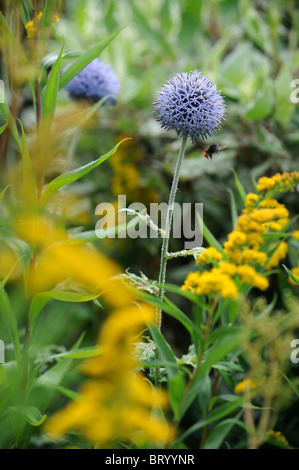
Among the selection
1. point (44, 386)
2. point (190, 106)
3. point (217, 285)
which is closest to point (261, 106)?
point (190, 106)

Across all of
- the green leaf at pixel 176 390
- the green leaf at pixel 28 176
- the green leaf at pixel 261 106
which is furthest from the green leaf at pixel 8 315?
the green leaf at pixel 261 106

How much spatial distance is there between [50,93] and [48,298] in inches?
14.3

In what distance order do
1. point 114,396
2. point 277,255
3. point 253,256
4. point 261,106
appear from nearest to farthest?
1. point 114,396
2. point 253,256
3. point 277,255
4. point 261,106

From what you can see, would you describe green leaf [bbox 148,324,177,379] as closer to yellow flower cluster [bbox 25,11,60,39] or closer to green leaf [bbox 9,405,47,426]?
green leaf [bbox 9,405,47,426]

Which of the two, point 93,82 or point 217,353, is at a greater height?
point 93,82

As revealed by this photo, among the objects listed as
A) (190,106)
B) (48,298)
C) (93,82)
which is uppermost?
(93,82)

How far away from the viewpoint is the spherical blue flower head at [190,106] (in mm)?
815

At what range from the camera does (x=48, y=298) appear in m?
0.84

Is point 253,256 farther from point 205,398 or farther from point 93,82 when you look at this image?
point 93,82

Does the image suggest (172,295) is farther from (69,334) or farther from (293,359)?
(293,359)

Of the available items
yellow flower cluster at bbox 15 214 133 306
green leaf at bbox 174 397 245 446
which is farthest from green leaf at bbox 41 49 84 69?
green leaf at bbox 174 397 245 446

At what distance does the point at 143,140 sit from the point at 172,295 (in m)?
0.59
